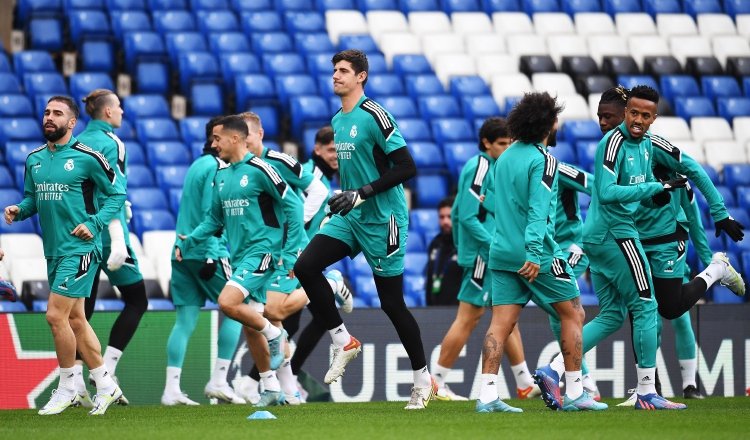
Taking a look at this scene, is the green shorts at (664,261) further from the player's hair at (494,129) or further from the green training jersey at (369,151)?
the player's hair at (494,129)

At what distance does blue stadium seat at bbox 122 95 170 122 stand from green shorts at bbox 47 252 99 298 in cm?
748

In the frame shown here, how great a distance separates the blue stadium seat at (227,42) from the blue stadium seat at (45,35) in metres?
2.07

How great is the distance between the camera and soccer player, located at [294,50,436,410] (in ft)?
28.9

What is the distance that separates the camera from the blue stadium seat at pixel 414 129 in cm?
1716

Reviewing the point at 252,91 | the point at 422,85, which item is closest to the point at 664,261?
the point at 252,91

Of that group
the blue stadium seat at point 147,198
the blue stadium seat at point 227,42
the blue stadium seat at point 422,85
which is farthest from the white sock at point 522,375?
the blue stadium seat at point 227,42

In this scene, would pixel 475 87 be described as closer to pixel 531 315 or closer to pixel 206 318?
pixel 531 315

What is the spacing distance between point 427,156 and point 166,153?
135 inches

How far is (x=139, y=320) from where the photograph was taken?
10.9 m

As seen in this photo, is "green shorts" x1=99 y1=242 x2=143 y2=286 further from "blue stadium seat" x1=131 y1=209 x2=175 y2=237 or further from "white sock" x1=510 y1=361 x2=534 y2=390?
"blue stadium seat" x1=131 y1=209 x2=175 y2=237

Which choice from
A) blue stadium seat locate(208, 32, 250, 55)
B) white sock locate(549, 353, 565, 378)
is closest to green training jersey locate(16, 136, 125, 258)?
white sock locate(549, 353, 565, 378)

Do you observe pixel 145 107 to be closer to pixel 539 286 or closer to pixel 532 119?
pixel 532 119

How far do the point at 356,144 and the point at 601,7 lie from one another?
528 inches

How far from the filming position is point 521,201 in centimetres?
836
